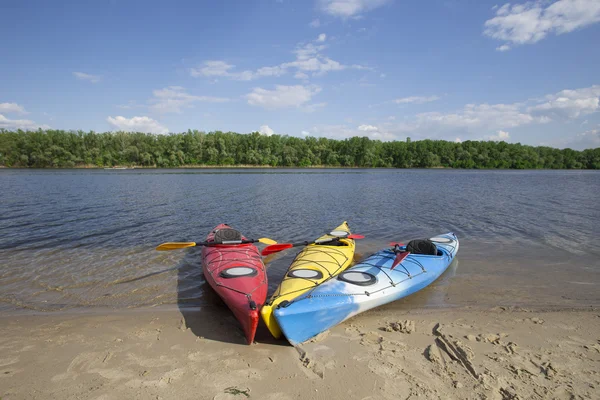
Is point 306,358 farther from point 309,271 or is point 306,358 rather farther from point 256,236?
point 256,236

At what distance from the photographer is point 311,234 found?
34.1 feet

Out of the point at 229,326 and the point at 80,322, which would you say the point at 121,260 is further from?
the point at 229,326

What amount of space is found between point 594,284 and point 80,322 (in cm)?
929

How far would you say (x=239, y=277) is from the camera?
5.09 meters

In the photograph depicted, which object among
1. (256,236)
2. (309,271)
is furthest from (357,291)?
(256,236)

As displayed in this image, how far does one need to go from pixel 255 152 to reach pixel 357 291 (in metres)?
74.8

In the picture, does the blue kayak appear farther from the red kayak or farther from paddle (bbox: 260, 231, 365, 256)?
paddle (bbox: 260, 231, 365, 256)

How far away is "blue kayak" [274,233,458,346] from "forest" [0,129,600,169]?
73112 mm

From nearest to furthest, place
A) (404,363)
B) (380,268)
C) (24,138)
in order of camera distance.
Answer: (404,363) < (380,268) < (24,138)

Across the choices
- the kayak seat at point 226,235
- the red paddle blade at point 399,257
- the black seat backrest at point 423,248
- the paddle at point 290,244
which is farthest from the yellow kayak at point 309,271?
the kayak seat at point 226,235

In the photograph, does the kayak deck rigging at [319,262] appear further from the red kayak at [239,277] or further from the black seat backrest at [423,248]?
the black seat backrest at [423,248]

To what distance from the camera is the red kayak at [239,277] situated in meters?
4.08

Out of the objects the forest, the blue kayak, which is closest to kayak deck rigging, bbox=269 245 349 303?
the blue kayak

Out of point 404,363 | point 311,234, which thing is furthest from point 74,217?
point 404,363
